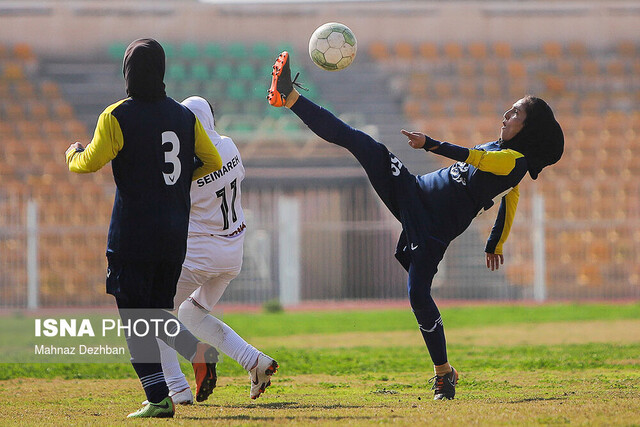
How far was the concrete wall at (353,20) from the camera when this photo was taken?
28781 mm

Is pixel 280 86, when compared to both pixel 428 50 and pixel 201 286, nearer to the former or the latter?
pixel 201 286

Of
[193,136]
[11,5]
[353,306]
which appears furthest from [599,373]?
[11,5]

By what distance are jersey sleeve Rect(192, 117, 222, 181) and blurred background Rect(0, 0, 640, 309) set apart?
1405cm

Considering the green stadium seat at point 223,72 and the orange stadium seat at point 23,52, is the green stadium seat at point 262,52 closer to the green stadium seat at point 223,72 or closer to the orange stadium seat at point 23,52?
the green stadium seat at point 223,72

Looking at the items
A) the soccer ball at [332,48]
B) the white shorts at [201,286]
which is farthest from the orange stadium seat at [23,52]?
the white shorts at [201,286]

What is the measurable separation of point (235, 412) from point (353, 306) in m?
14.4

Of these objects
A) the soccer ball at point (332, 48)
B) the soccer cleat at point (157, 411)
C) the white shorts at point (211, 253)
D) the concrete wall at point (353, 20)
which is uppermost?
the concrete wall at point (353, 20)

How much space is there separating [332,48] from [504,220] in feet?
6.03

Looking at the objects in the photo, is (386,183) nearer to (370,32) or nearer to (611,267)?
(611,267)

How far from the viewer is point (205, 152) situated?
18.4 ft

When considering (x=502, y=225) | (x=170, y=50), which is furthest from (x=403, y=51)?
(x=502, y=225)

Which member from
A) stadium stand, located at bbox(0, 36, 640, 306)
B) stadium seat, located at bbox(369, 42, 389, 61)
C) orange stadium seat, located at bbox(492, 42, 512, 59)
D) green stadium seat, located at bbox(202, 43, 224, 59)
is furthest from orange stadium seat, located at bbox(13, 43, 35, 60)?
orange stadium seat, located at bbox(492, 42, 512, 59)

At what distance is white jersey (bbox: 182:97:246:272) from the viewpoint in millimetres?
6113

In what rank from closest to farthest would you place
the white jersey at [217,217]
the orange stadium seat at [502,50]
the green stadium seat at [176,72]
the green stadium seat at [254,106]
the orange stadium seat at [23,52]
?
the white jersey at [217,217]
the green stadium seat at [254,106]
the green stadium seat at [176,72]
the orange stadium seat at [23,52]
the orange stadium seat at [502,50]
